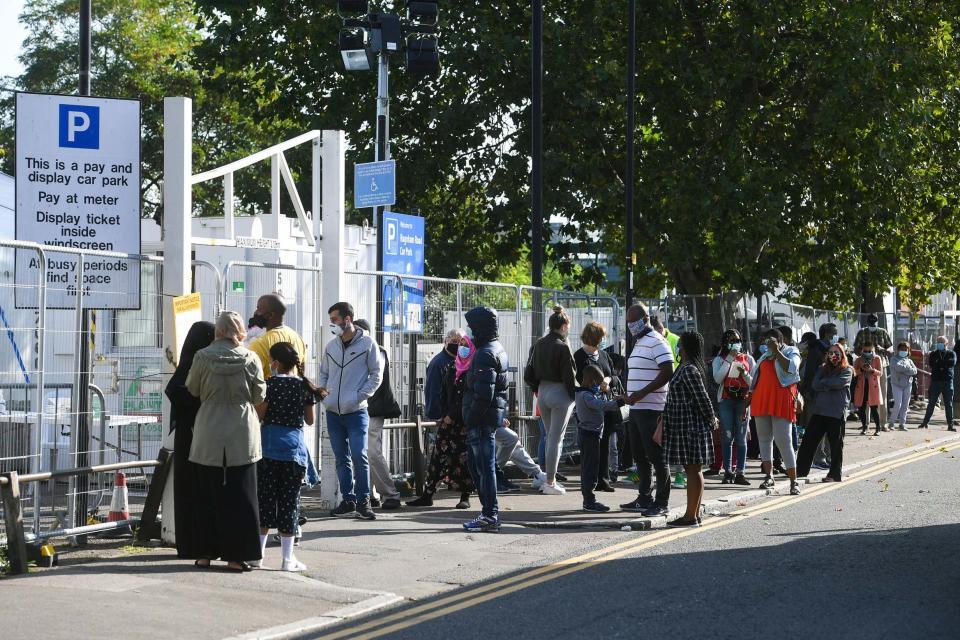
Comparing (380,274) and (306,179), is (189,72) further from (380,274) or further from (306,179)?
(380,274)

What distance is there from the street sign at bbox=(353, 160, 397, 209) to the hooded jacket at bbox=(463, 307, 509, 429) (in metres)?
4.07

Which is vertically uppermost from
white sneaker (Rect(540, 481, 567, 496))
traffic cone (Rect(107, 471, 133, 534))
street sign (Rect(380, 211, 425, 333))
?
street sign (Rect(380, 211, 425, 333))

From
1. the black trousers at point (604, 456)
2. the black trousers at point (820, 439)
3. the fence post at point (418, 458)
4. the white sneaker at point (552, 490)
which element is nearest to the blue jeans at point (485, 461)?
the fence post at point (418, 458)

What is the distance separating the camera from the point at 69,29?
43219 mm

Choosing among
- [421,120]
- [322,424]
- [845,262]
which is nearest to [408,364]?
[322,424]

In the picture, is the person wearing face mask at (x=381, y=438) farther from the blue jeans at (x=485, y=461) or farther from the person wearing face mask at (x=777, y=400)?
the person wearing face mask at (x=777, y=400)

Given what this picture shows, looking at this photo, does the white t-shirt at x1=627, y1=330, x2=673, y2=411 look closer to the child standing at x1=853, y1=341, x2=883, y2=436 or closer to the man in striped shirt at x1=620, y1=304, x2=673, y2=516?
the man in striped shirt at x1=620, y1=304, x2=673, y2=516

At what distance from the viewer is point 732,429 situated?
15.9m

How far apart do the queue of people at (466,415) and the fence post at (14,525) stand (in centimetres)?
105

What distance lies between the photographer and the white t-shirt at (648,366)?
12422 millimetres

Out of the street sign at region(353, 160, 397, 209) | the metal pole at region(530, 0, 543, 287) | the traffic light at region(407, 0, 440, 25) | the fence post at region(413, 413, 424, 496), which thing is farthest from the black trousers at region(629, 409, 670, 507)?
the metal pole at region(530, 0, 543, 287)

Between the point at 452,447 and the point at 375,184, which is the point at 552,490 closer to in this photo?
the point at 452,447

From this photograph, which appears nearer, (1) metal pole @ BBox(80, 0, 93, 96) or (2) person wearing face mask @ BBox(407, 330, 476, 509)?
(1) metal pole @ BBox(80, 0, 93, 96)

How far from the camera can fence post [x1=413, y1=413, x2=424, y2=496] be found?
13781mm
